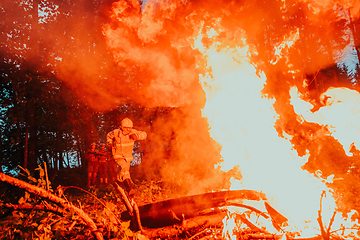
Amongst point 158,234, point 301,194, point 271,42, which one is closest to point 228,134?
point 301,194

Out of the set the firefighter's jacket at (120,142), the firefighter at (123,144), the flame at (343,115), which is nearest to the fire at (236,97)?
the flame at (343,115)

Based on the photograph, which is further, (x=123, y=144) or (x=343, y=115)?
(x=123, y=144)

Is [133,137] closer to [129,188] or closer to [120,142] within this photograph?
[120,142]

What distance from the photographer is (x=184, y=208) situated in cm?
415

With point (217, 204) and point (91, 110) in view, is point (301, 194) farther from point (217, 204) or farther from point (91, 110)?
point (91, 110)

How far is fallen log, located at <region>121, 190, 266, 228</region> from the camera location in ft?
13.0

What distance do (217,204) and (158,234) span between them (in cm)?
120

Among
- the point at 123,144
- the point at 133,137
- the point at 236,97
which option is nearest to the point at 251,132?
the point at 236,97

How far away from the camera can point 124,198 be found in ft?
10.9

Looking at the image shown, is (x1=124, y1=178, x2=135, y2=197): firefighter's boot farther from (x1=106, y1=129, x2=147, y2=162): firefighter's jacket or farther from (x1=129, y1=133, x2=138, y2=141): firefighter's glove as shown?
(x1=129, y1=133, x2=138, y2=141): firefighter's glove

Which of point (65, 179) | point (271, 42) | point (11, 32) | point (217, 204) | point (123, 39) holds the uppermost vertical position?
point (271, 42)

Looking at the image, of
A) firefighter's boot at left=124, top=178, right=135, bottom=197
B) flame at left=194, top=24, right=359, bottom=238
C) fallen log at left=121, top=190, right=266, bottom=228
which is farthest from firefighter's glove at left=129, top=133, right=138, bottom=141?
flame at left=194, top=24, right=359, bottom=238

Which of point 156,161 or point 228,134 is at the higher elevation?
point 156,161

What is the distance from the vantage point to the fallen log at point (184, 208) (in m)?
3.96
